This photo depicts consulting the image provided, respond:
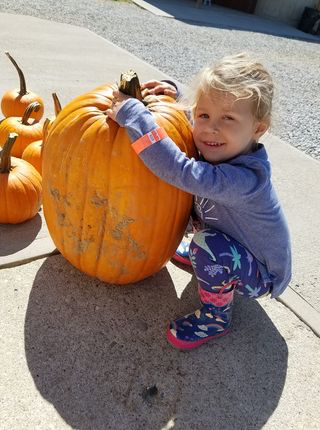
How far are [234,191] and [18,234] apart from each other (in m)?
1.39

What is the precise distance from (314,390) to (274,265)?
595 millimetres

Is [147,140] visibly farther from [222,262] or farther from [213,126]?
[222,262]

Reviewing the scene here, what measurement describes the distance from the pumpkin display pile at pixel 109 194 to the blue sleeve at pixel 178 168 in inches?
4.0

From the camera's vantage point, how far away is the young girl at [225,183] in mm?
1809

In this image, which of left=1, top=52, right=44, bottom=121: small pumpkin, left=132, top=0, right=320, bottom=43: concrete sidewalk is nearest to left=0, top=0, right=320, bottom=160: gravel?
left=132, top=0, right=320, bottom=43: concrete sidewalk

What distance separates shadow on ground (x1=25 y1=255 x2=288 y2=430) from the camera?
5.74ft

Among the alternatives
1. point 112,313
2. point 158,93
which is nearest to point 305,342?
point 112,313

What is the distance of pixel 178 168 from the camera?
1797 millimetres

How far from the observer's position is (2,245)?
243 cm

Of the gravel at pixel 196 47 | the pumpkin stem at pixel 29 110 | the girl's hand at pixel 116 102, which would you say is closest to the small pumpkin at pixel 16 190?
the pumpkin stem at pixel 29 110

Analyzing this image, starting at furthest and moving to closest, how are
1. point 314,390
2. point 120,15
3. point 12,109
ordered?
point 120,15 → point 12,109 → point 314,390

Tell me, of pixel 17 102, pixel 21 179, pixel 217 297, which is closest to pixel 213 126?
pixel 217 297

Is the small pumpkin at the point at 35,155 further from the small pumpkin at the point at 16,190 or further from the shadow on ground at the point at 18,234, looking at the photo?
the shadow on ground at the point at 18,234

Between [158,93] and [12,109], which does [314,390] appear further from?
[12,109]
